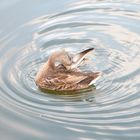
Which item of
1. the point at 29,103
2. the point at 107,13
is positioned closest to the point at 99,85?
the point at 29,103

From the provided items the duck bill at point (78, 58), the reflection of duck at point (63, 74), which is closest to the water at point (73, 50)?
the reflection of duck at point (63, 74)

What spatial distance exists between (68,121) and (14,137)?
25.9 inches

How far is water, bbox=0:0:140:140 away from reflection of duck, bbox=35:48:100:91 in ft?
0.51

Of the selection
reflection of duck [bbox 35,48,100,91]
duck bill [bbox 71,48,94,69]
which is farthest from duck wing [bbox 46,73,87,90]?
duck bill [bbox 71,48,94,69]

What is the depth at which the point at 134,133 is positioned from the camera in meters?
5.80

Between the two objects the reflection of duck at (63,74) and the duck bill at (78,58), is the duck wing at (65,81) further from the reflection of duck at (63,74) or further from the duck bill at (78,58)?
the duck bill at (78,58)

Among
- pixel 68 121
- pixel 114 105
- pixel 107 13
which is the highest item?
pixel 107 13

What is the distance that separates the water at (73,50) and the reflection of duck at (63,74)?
6.2 inches

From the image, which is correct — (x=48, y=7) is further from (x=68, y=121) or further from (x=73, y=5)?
(x=68, y=121)

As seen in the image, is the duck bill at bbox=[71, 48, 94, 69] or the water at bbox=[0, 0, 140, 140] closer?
the water at bbox=[0, 0, 140, 140]

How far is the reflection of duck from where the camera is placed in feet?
22.9

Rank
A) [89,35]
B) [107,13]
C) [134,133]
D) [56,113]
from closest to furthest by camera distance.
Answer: [134,133] < [56,113] < [89,35] < [107,13]

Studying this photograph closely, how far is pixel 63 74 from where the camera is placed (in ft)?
23.3

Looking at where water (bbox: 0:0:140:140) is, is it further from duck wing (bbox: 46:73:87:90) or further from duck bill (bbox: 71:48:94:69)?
duck bill (bbox: 71:48:94:69)
